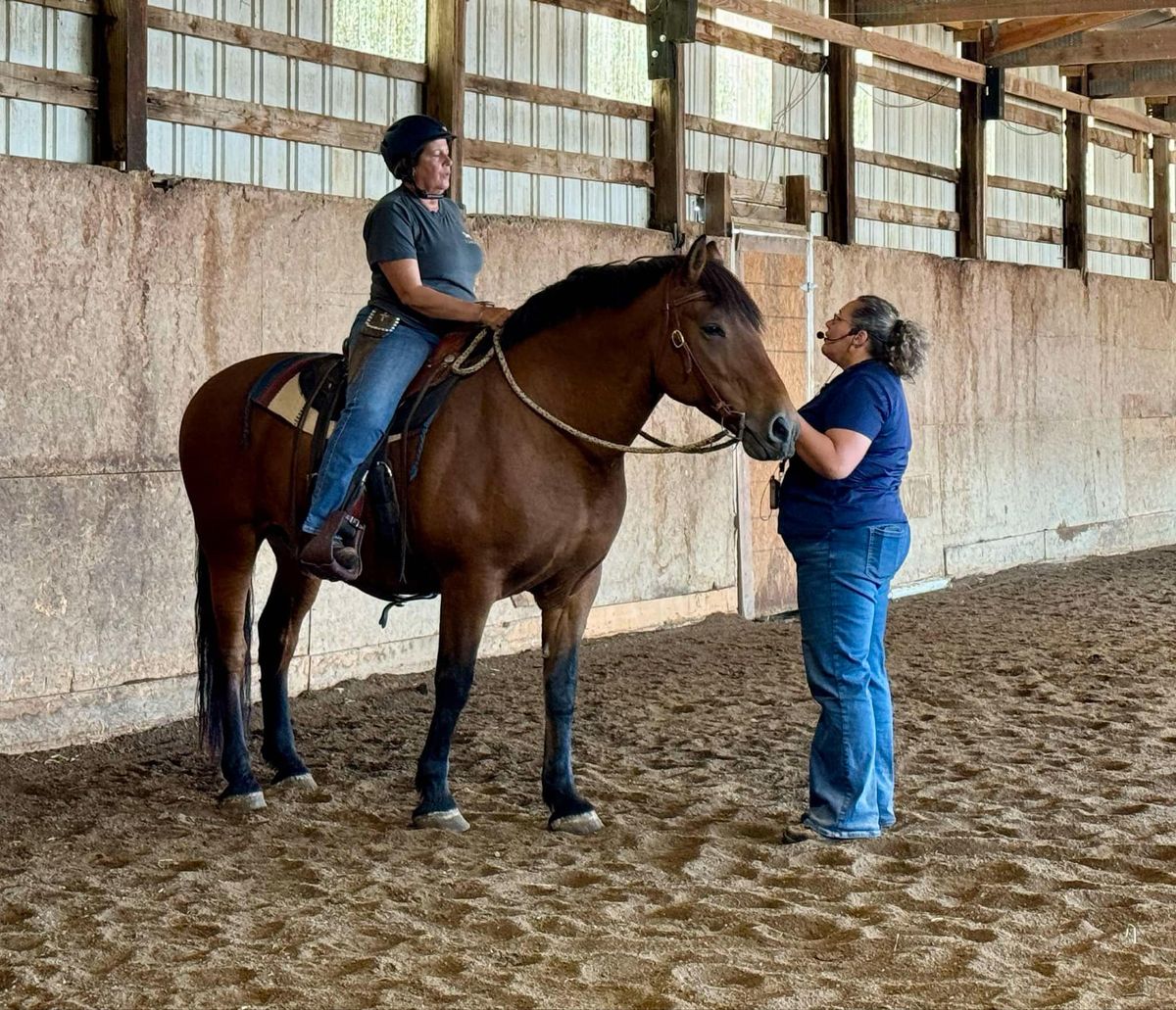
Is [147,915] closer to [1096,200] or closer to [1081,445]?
[1081,445]

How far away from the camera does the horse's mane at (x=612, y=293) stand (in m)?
4.34

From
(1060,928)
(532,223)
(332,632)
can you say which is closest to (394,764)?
(332,632)

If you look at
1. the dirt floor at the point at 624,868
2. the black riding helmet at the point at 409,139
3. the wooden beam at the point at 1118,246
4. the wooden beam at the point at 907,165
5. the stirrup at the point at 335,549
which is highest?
the wooden beam at the point at 907,165

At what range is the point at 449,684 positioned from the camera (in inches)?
184

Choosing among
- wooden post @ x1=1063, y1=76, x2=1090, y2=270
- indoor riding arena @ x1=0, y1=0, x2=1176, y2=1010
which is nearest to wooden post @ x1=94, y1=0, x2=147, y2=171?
indoor riding arena @ x1=0, y1=0, x2=1176, y2=1010

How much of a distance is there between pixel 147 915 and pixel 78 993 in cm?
56

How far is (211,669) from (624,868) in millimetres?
1811

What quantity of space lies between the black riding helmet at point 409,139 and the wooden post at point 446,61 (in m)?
2.93

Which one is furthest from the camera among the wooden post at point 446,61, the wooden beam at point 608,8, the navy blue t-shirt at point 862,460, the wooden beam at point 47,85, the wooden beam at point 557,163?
the wooden beam at point 608,8

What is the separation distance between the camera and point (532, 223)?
311 inches

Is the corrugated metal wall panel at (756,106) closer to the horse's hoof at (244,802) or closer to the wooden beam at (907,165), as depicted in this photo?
the wooden beam at (907,165)

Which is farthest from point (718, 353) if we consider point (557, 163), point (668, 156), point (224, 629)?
point (668, 156)

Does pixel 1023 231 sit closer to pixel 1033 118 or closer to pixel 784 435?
pixel 1033 118

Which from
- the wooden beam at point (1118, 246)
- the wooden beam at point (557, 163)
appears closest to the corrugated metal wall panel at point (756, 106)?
the wooden beam at point (557, 163)
